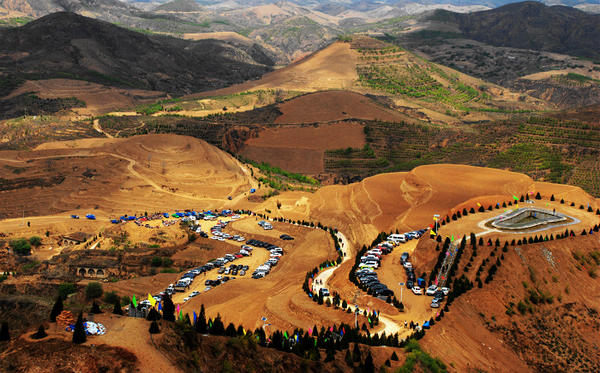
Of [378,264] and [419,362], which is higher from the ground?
[419,362]

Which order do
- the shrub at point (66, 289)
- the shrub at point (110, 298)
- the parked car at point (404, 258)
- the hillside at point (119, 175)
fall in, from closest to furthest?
1. the shrub at point (110, 298)
2. the shrub at point (66, 289)
3. the parked car at point (404, 258)
4. the hillside at point (119, 175)

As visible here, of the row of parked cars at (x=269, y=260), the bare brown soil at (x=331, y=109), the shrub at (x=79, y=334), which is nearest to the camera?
the shrub at (x=79, y=334)

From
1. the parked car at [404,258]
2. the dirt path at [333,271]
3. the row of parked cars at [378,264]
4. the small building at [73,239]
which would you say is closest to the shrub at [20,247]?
the small building at [73,239]

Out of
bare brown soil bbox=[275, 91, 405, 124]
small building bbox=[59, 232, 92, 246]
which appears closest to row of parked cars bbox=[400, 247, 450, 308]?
small building bbox=[59, 232, 92, 246]

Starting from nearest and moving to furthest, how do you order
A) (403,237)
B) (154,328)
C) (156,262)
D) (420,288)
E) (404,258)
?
(154,328) < (420,288) < (404,258) < (403,237) < (156,262)

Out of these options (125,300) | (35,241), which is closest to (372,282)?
(125,300)

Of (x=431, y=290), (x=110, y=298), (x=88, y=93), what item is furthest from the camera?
(x=88, y=93)

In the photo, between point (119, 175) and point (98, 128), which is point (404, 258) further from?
point (98, 128)

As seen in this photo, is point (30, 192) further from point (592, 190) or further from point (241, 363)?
point (592, 190)

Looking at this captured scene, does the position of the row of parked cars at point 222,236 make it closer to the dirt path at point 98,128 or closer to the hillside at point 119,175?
the hillside at point 119,175

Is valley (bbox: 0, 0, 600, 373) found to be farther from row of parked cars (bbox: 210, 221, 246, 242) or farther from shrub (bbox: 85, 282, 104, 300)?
row of parked cars (bbox: 210, 221, 246, 242)
